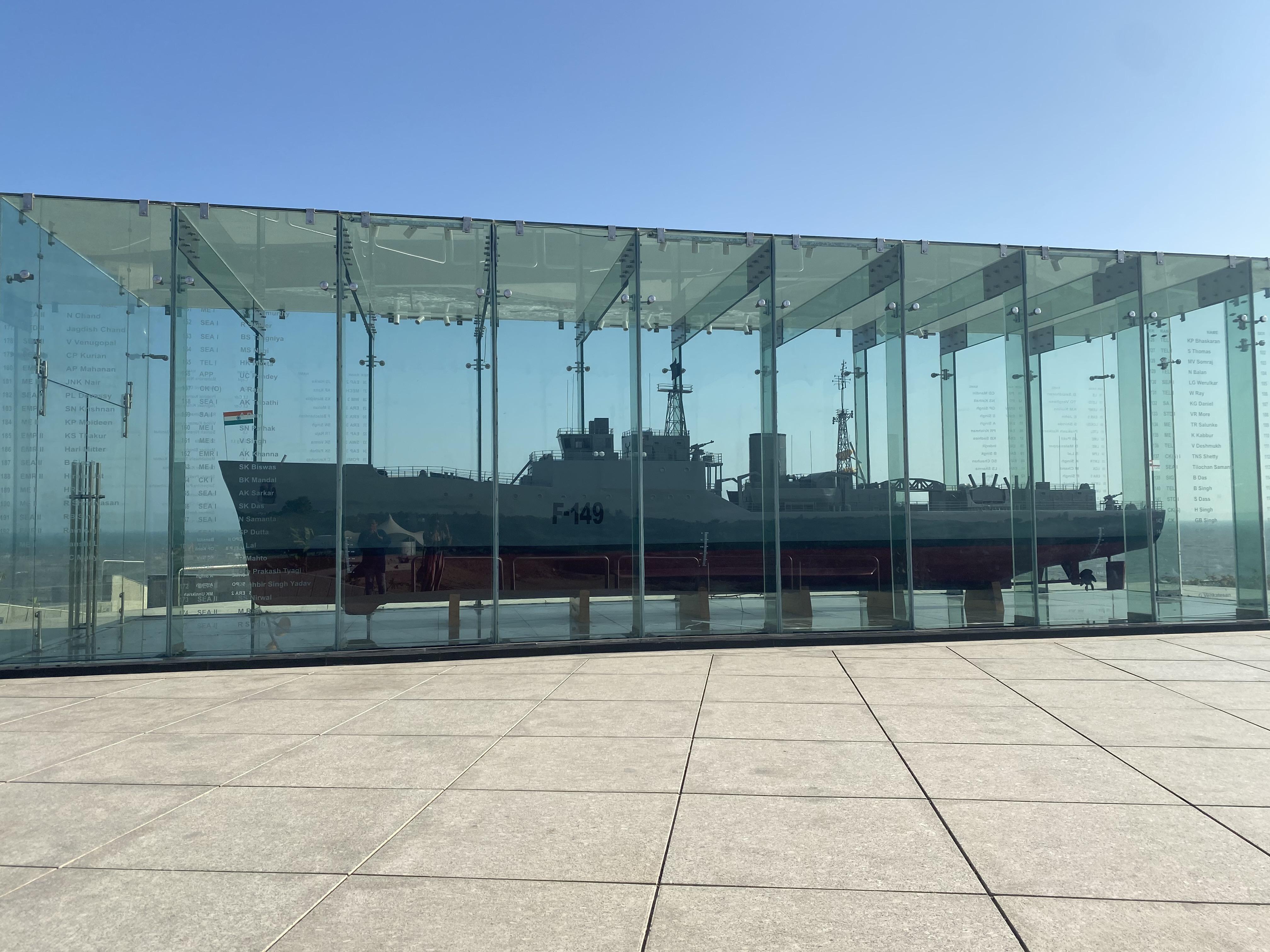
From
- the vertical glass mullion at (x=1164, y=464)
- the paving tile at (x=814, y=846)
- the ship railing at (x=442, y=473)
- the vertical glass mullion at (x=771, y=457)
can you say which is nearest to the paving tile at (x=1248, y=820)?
the paving tile at (x=814, y=846)

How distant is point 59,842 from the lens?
12.6ft

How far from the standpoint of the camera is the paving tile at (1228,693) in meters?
6.39

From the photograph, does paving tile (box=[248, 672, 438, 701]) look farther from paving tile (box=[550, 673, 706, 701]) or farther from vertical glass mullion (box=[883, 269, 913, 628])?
vertical glass mullion (box=[883, 269, 913, 628])

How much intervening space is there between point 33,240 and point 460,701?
22.5 feet

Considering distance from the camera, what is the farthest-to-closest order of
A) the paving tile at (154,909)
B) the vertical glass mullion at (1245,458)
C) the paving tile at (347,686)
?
the vertical glass mullion at (1245,458), the paving tile at (347,686), the paving tile at (154,909)

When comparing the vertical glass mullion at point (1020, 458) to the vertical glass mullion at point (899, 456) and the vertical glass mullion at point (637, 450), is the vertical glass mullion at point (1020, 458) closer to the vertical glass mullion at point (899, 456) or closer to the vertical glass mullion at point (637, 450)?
the vertical glass mullion at point (899, 456)

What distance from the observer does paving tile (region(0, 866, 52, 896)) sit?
11.0 ft

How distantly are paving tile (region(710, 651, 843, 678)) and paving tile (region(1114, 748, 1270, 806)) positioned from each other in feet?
10.2

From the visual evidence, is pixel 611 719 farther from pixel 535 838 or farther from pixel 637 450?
pixel 637 450

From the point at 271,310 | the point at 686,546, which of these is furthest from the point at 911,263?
the point at 271,310

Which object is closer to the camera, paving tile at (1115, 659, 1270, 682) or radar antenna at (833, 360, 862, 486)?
paving tile at (1115, 659, 1270, 682)

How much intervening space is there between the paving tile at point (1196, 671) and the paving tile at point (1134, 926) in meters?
5.17

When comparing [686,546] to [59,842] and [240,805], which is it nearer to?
[240,805]

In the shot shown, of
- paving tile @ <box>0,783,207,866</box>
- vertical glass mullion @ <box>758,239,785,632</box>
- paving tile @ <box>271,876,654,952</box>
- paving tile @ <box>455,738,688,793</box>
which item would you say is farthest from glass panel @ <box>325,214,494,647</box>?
paving tile @ <box>271,876,654,952</box>
